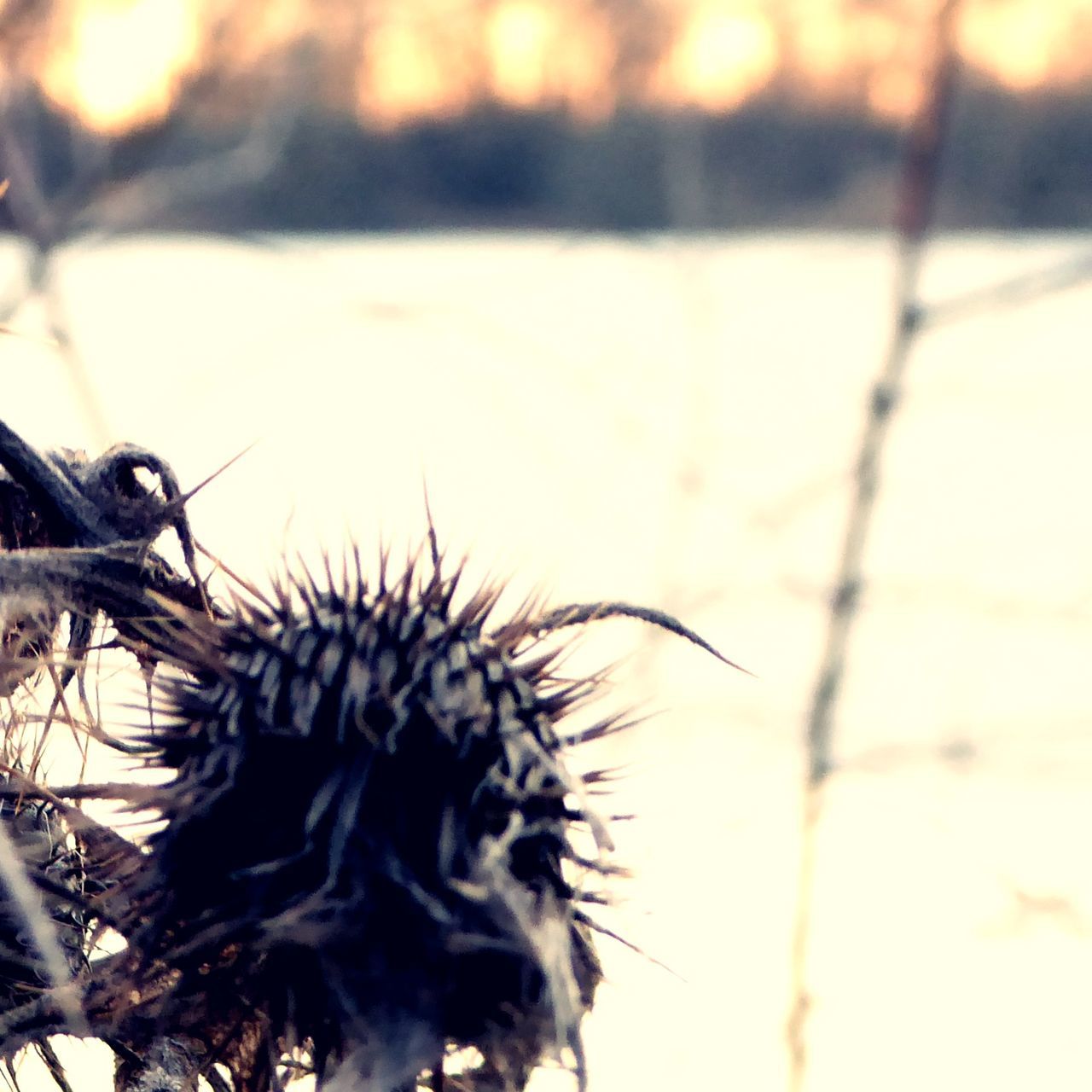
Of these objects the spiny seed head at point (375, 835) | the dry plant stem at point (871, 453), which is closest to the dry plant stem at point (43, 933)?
the spiny seed head at point (375, 835)

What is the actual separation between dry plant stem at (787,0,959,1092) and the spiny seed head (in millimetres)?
949

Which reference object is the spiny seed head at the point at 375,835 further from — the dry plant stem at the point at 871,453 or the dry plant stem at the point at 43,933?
the dry plant stem at the point at 871,453

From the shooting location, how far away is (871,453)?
1.66m

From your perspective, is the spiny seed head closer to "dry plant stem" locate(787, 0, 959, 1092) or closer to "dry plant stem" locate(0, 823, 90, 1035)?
"dry plant stem" locate(0, 823, 90, 1035)

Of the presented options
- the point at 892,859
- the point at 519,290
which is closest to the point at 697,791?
the point at 892,859

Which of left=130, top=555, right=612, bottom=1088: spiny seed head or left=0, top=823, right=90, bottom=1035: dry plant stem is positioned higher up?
left=130, top=555, right=612, bottom=1088: spiny seed head

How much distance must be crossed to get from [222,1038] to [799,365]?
6.19m

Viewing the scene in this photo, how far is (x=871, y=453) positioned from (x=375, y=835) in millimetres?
1088


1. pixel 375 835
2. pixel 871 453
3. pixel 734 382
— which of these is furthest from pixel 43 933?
pixel 734 382

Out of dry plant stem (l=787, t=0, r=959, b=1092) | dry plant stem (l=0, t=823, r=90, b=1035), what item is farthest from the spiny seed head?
dry plant stem (l=787, t=0, r=959, b=1092)

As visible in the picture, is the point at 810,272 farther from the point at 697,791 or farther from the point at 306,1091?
the point at 306,1091

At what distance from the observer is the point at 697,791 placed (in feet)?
9.91

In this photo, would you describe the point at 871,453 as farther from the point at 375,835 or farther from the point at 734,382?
the point at 734,382

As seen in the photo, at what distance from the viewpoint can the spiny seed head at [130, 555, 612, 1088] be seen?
68 centimetres
